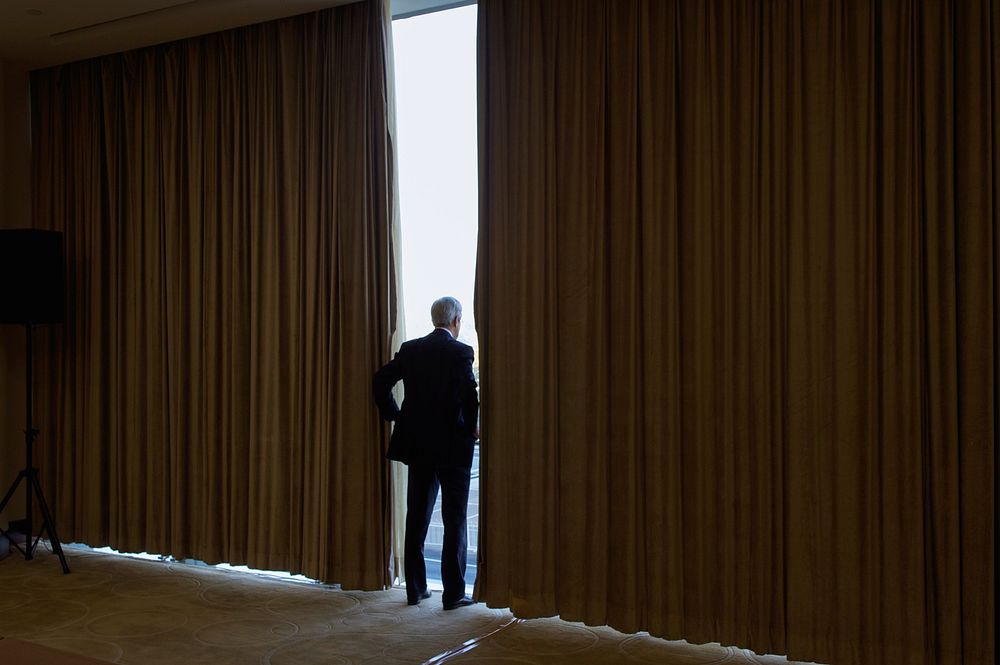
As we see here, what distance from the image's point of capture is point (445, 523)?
4.19 m

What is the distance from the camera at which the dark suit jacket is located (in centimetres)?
409

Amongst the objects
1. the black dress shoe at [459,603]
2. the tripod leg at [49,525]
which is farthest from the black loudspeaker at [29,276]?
the black dress shoe at [459,603]

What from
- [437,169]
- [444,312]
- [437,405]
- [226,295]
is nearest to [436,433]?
[437,405]

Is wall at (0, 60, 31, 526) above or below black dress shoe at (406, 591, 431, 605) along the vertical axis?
above

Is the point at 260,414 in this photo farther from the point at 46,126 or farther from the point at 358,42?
the point at 46,126

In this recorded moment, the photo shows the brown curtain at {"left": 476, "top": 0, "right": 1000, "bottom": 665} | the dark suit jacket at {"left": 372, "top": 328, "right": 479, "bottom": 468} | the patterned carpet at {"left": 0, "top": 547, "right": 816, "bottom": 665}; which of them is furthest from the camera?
the dark suit jacket at {"left": 372, "top": 328, "right": 479, "bottom": 468}

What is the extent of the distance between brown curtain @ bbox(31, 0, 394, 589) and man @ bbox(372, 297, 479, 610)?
0.24 m

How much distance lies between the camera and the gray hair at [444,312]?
4254mm

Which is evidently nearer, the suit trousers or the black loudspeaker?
the suit trousers

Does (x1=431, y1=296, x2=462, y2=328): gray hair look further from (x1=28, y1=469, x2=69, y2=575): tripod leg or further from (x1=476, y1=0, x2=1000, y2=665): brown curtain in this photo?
(x1=28, y1=469, x2=69, y2=575): tripod leg

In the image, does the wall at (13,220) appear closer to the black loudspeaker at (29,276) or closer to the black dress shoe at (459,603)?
the black loudspeaker at (29,276)

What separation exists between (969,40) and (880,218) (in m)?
0.76

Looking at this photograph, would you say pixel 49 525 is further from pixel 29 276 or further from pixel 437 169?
pixel 437 169

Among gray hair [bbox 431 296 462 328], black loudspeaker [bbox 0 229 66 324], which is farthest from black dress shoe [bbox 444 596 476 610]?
black loudspeaker [bbox 0 229 66 324]
